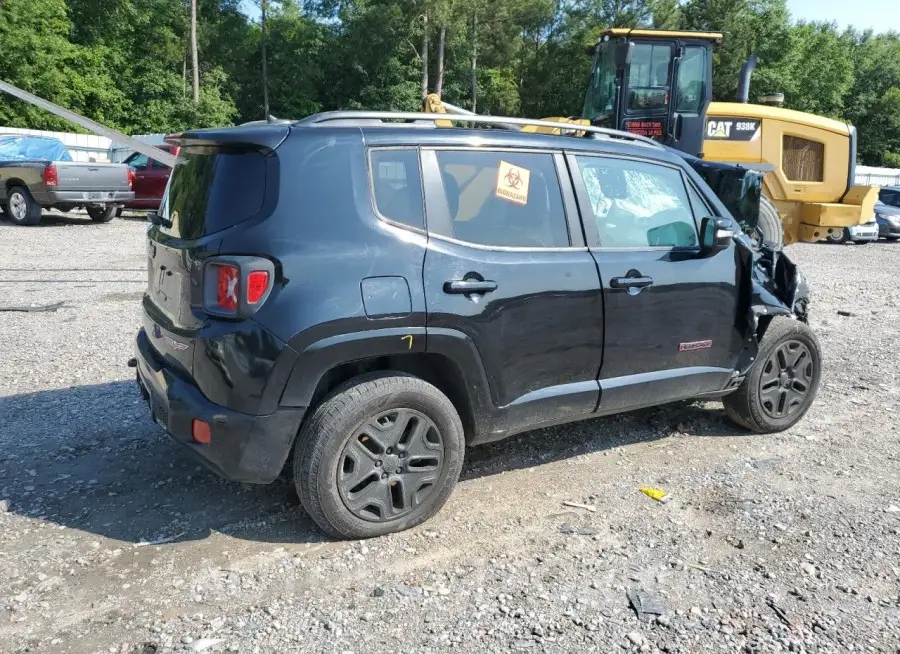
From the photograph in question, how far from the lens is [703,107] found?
11375 millimetres

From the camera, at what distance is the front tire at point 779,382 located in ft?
15.6

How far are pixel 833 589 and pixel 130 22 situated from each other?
4745cm

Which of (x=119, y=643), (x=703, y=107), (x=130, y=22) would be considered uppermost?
(x=130, y=22)

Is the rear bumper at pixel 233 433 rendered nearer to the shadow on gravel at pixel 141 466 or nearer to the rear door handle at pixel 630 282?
the shadow on gravel at pixel 141 466

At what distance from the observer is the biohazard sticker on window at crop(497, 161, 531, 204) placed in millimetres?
3748

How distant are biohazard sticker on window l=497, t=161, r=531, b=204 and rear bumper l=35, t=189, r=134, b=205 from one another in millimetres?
14022

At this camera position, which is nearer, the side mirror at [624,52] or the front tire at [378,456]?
the front tire at [378,456]

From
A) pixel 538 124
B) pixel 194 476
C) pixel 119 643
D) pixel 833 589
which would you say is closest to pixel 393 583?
pixel 119 643

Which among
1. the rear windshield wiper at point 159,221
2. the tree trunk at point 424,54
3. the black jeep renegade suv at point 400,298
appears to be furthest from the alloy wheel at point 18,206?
the tree trunk at point 424,54

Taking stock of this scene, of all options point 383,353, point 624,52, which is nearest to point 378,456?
point 383,353

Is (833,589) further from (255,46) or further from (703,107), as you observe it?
(255,46)

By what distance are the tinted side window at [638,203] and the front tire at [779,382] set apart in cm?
96

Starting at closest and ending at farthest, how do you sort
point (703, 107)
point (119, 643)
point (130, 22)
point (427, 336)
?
point (119, 643) → point (427, 336) → point (703, 107) → point (130, 22)

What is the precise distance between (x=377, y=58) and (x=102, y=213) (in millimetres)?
32345
